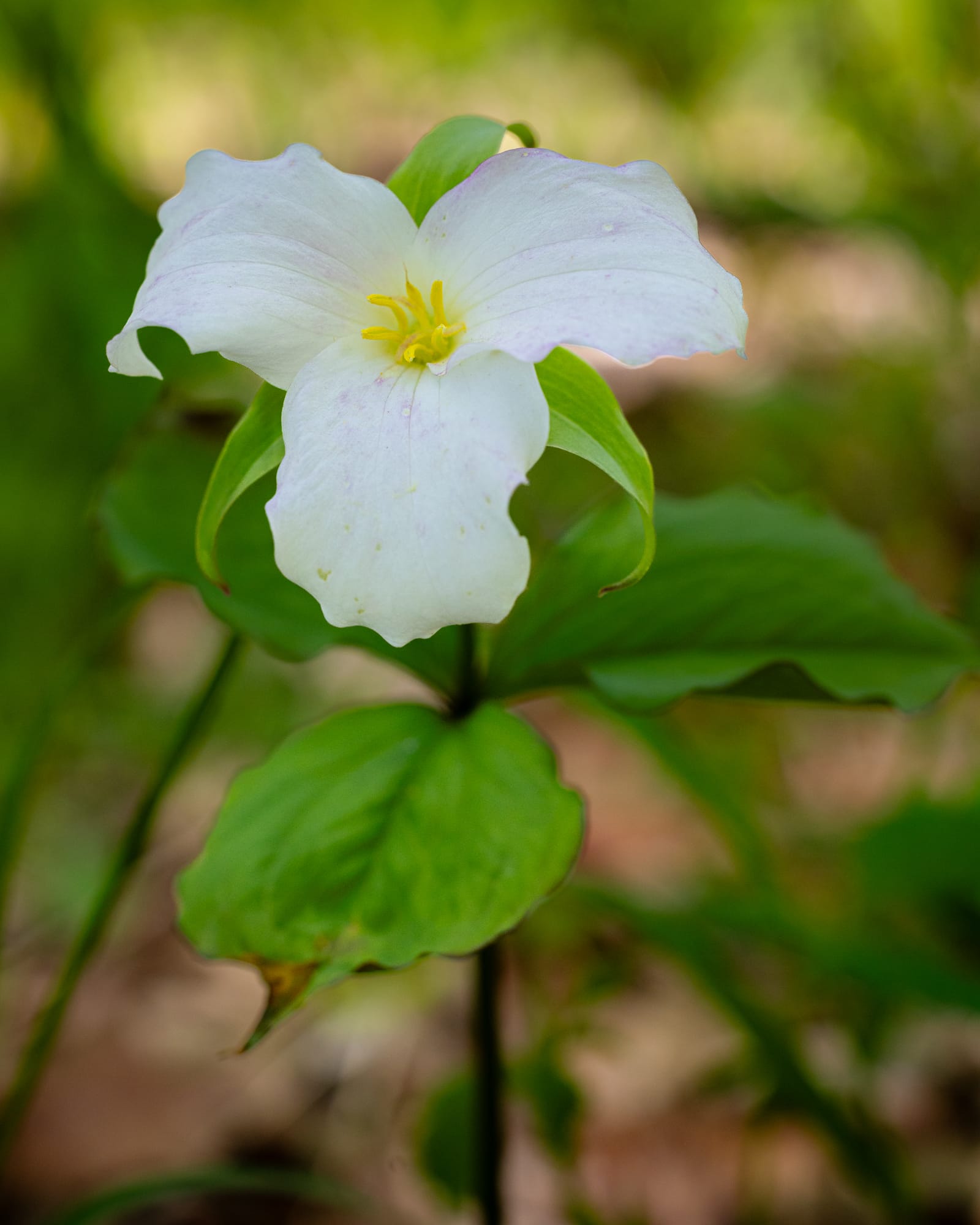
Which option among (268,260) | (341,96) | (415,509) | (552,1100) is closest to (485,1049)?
(552,1100)

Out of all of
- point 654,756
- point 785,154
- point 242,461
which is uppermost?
point 242,461

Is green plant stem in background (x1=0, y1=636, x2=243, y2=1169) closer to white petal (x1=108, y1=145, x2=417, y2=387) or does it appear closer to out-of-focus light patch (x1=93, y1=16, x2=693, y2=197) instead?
white petal (x1=108, y1=145, x2=417, y2=387)

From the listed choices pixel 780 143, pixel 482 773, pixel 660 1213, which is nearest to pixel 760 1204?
pixel 660 1213

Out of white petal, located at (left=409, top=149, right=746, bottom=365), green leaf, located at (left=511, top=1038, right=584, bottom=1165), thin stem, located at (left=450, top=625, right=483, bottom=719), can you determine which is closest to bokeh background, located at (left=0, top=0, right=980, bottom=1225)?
green leaf, located at (left=511, top=1038, right=584, bottom=1165)

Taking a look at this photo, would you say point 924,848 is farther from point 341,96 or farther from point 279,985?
point 341,96

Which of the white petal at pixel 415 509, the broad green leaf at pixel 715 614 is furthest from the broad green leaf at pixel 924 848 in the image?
the white petal at pixel 415 509

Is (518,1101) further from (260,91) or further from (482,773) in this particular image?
(260,91)
